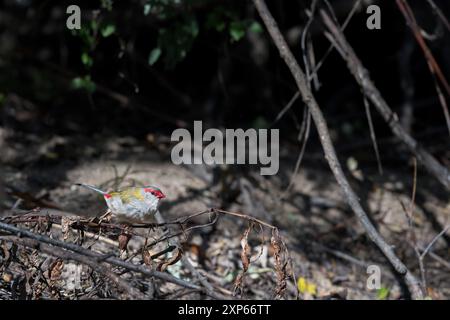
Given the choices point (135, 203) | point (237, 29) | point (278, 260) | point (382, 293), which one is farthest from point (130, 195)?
point (382, 293)

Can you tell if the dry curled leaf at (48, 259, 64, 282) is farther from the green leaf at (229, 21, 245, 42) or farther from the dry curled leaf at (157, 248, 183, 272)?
the green leaf at (229, 21, 245, 42)

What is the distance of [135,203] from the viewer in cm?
348

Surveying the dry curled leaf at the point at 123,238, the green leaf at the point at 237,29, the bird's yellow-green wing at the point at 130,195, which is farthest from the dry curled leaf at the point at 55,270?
the green leaf at the point at 237,29

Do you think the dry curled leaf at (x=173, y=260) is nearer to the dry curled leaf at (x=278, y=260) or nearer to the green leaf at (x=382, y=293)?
the dry curled leaf at (x=278, y=260)

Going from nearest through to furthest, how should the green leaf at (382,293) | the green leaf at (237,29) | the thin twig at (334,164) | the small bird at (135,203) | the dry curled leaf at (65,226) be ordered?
1. the dry curled leaf at (65,226)
2. the small bird at (135,203)
3. the thin twig at (334,164)
4. the green leaf at (382,293)
5. the green leaf at (237,29)

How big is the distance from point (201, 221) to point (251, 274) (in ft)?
1.68

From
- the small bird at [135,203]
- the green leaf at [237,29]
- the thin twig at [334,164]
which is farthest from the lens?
the green leaf at [237,29]

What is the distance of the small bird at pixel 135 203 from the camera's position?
11.3 feet

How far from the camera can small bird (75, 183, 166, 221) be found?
345cm

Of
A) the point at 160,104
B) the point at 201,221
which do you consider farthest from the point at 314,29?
the point at 201,221

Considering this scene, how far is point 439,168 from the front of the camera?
14.4 feet

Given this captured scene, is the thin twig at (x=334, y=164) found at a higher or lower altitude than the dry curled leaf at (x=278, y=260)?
higher

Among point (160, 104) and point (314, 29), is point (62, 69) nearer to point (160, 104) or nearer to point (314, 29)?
point (160, 104)

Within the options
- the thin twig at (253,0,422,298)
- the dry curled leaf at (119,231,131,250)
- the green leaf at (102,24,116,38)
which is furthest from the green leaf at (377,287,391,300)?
the green leaf at (102,24,116,38)
